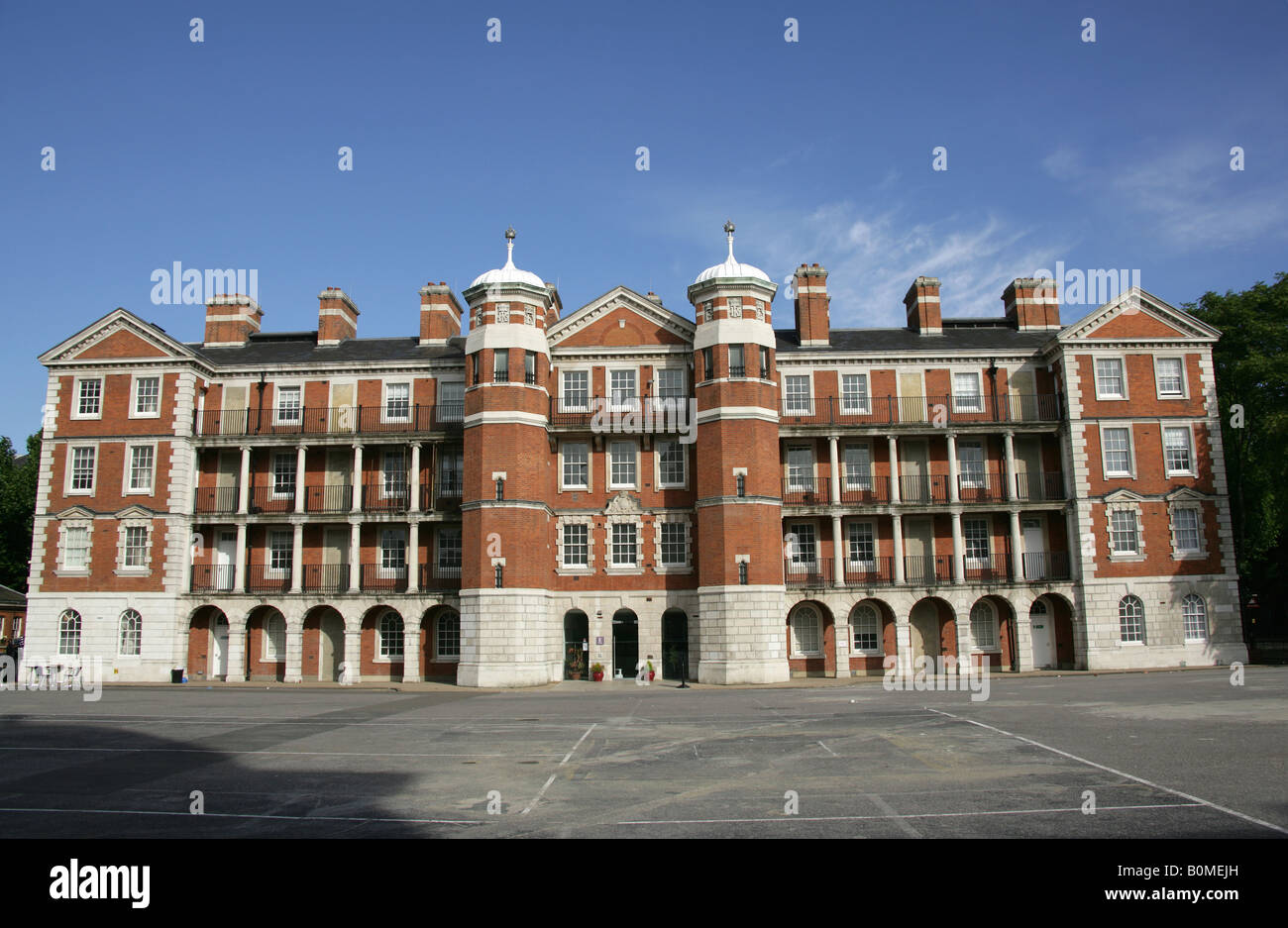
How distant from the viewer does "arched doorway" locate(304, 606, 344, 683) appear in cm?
3912

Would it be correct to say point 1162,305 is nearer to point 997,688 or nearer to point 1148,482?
point 1148,482

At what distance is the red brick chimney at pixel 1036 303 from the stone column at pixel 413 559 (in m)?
28.6

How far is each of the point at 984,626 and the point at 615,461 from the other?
1686cm

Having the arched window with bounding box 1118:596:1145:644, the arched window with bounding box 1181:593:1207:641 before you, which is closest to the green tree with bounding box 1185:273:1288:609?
the arched window with bounding box 1181:593:1207:641

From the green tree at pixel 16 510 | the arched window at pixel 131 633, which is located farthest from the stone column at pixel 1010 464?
the green tree at pixel 16 510

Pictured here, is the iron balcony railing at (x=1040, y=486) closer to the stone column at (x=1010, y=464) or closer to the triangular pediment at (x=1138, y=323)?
the stone column at (x=1010, y=464)

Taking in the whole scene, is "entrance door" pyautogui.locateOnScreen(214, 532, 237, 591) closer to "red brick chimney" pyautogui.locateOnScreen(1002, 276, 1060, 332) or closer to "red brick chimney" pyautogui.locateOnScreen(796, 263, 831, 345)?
"red brick chimney" pyautogui.locateOnScreen(796, 263, 831, 345)

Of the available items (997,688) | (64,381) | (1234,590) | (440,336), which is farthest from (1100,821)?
(64,381)

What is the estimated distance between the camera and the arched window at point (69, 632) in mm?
38219

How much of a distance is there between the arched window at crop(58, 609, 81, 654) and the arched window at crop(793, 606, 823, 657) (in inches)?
1155

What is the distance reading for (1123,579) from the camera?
3722 centimetres

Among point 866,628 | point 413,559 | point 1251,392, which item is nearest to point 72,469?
point 413,559
